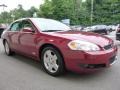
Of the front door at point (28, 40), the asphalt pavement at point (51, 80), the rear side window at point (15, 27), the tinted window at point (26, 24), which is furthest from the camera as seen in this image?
the rear side window at point (15, 27)

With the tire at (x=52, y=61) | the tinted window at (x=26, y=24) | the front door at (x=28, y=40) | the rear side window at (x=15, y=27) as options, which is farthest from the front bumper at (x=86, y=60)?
the rear side window at (x=15, y=27)

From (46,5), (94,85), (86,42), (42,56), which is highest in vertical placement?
(46,5)

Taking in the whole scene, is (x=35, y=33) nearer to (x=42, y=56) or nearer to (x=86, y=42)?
(x=42, y=56)

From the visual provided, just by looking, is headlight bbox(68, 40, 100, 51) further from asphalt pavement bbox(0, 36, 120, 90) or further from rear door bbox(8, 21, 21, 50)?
rear door bbox(8, 21, 21, 50)

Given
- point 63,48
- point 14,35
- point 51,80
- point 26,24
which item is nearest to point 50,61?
point 51,80

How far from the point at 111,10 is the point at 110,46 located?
51.9 meters

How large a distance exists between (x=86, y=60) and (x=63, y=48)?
0.56m

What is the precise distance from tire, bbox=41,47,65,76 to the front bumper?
0.19m

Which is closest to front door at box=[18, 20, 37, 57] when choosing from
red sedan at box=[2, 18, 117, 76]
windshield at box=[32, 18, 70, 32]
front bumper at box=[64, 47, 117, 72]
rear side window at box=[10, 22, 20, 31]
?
red sedan at box=[2, 18, 117, 76]

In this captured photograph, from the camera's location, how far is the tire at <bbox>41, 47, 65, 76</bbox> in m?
4.21

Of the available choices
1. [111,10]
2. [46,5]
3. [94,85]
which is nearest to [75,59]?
[94,85]

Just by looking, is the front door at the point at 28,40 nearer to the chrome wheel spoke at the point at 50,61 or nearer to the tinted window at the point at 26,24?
the tinted window at the point at 26,24

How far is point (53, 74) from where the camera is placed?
4398 millimetres

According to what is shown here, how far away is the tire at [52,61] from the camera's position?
4207mm
